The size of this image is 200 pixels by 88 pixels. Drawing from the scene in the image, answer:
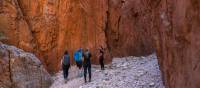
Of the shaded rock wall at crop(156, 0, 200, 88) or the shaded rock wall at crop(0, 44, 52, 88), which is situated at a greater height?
the shaded rock wall at crop(156, 0, 200, 88)

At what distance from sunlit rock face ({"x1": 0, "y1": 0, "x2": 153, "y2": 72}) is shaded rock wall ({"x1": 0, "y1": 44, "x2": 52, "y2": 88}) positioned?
2.69 m

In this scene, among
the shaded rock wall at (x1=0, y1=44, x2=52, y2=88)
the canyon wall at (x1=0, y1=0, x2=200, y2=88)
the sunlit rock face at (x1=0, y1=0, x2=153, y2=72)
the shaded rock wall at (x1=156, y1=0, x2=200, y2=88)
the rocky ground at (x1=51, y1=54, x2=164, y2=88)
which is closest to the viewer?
the shaded rock wall at (x1=156, y1=0, x2=200, y2=88)

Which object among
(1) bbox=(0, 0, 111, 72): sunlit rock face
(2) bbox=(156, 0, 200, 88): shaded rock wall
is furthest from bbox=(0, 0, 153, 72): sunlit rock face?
(2) bbox=(156, 0, 200, 88): shaded rock wall

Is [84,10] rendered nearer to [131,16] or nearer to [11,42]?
[131,16]

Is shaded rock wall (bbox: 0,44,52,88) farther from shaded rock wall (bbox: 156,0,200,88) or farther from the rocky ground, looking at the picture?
shaded rock wall (bbox: 156,0,200,88)

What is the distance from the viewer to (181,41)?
8344 mm

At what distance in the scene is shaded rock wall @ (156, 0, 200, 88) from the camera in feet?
24.2

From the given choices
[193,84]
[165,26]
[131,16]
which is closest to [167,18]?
[165,26]

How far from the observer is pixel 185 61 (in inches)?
320

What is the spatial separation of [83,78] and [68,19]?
5304 mm

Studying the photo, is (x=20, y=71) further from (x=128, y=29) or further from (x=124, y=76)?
(x=128, y=29)

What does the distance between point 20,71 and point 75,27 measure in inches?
192

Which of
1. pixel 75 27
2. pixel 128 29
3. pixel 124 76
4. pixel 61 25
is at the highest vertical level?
pixel 61 25

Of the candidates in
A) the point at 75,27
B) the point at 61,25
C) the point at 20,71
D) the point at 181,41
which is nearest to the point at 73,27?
the point at 75,27
